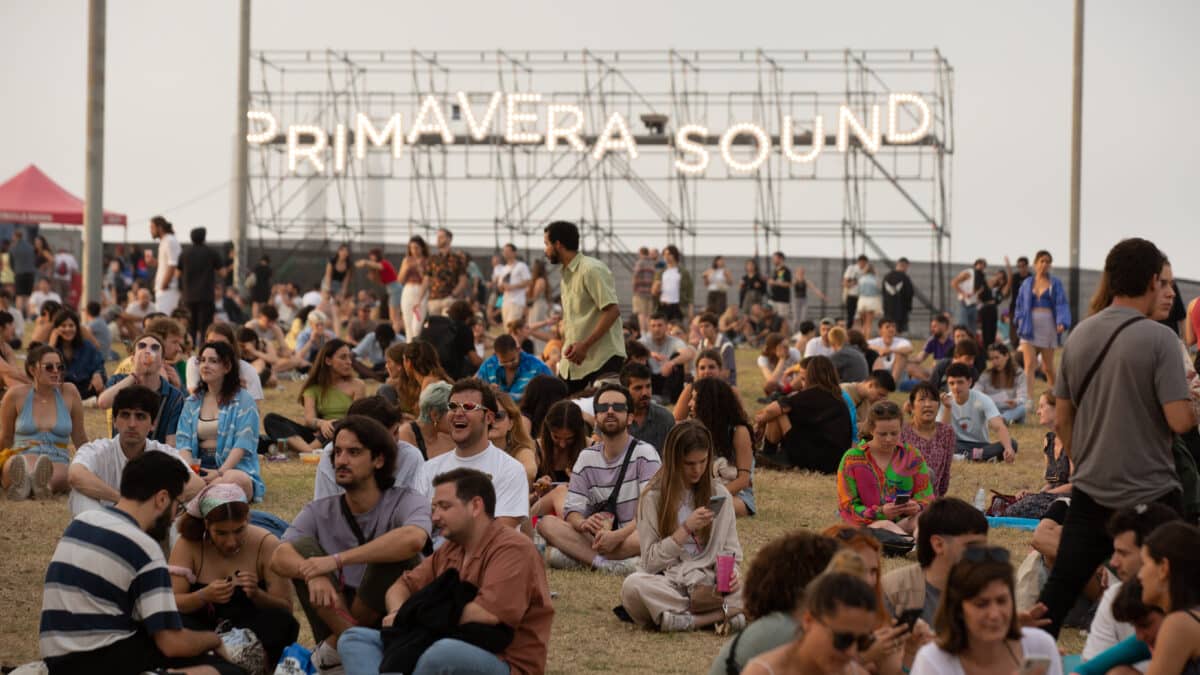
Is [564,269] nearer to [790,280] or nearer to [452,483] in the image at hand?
[452,483]

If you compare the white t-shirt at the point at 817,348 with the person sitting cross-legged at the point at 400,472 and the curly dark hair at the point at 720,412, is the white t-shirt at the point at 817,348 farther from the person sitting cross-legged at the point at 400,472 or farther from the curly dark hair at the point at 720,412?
the person sitting cross-legged at the point at 400,472

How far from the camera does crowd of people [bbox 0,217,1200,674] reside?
5.75 m

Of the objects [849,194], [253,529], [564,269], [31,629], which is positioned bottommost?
[31,629]

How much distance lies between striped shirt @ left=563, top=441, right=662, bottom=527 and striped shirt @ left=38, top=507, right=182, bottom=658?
3.72 m

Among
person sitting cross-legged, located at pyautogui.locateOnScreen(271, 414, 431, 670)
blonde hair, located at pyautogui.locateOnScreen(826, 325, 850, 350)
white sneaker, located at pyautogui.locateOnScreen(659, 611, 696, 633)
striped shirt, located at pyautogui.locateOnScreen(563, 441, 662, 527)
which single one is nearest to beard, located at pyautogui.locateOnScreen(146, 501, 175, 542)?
person sitting cross-legged, located at pyautogui.locateOnScreen(271, 414, 431, 670)

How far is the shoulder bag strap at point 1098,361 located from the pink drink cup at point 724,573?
7.47ft

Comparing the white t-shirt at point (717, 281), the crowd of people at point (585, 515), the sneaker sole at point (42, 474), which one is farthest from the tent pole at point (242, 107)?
the sneaker sole at point (42, 474)

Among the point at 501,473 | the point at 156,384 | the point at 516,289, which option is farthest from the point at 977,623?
the point at 516,289

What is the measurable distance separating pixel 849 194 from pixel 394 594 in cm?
3369

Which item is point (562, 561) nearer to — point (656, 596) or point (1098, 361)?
point (656, 596)

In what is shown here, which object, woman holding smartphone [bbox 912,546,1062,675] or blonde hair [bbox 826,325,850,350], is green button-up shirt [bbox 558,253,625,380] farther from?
woman holding smartphone [bbox 912,546,1062,675]

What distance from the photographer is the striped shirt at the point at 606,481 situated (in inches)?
380

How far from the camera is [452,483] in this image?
6.65m

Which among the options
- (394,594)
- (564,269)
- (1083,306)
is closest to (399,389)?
(564,269)
